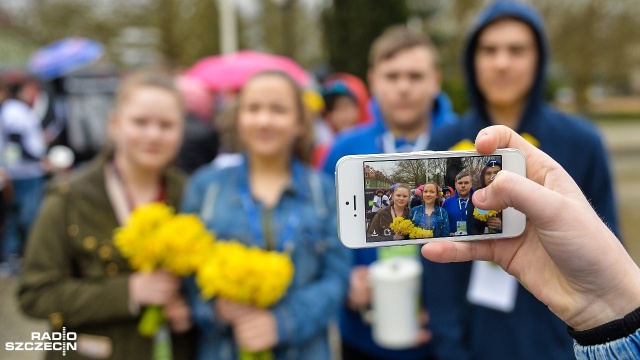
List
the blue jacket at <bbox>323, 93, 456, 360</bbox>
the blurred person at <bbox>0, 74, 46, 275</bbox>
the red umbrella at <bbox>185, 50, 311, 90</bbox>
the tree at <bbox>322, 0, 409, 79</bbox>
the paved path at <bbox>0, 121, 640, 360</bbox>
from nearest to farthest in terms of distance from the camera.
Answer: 1. the paved path at <bbox>0, 121, 640, 360</bbox>
2. the blue jacket at <bbox>323, 93, 456, 360</bbox>
3. the red umbrella at <bbox>185, 50, 311, 90</bbox>
4. the blurred person at <bbox>0, 74, 46, 275</bbox>
5. the tree at <bbox>322, 0, 409, 79</bbox>

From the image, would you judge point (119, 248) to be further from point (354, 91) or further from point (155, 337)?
point (354, 91)

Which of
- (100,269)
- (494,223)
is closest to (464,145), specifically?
(494,223)

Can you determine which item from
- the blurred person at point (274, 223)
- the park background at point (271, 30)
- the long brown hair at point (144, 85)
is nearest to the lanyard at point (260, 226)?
the blurred person at point (274, 223)

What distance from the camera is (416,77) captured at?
8.99 feet

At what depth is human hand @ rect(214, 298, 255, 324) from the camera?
6.63 feet

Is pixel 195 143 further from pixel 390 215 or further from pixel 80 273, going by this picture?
pixel 390 215

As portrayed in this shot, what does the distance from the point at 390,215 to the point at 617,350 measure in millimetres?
520

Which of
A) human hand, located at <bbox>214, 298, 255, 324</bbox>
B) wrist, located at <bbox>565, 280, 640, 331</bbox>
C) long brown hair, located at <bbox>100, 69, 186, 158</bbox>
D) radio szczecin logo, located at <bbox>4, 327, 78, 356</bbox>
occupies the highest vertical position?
long brown hair, located at <bbox>100, 69, 186, 158</bbox>

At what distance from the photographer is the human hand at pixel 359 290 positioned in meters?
2.55

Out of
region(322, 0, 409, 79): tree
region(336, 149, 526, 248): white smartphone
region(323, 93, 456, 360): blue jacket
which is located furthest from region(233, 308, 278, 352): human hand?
region(322, 0, 409, 79): tree

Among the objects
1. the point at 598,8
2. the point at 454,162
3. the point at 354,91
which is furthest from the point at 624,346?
the point at 598,8

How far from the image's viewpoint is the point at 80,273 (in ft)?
7.13

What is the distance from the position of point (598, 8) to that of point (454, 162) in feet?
76.2

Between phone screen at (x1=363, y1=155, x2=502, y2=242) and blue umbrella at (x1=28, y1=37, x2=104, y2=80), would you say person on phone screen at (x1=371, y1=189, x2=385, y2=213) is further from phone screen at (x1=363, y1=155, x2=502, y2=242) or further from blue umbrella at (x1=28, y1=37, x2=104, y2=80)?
blue umbrella at (x1=28, y1=37, x2=104, y2=80)
